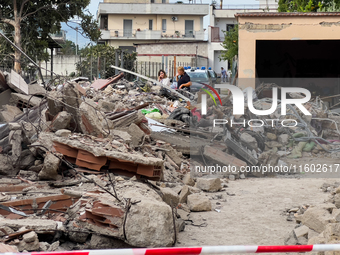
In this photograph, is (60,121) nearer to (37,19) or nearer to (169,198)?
(169,198)

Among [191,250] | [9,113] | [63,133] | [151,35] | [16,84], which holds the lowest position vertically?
[191,250]

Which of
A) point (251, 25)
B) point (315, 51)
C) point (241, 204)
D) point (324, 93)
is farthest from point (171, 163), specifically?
point (315, 51)

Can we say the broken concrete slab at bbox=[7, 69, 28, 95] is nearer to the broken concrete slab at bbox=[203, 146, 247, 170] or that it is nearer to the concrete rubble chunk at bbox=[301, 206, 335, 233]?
the broken concrete slab at bbox=[203, 146, 247, 170]

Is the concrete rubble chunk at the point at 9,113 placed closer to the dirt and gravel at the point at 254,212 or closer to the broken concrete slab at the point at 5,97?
the broken concrete slab at the point at 5,97

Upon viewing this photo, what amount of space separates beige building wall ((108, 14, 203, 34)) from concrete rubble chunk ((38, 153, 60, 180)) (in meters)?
44.2

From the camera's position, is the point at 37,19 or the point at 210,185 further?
the point at 37,19

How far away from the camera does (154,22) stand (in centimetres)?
4934

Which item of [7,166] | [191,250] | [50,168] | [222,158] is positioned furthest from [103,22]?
[191,250]

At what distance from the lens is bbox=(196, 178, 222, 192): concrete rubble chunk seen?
760 cm

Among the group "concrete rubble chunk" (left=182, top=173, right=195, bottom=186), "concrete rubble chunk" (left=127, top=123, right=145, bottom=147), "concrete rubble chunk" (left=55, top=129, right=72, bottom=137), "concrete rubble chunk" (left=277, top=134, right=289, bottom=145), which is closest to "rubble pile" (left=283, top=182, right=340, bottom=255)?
"concrete rubble chunk" (left=182, top=173, right=195, bottom=186)

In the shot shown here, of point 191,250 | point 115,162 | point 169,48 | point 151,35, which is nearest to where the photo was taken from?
point 191,250

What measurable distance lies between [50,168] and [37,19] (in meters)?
17.2

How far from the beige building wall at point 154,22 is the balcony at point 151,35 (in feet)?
1.50

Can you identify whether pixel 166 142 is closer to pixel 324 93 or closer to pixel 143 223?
pixel 143 223
